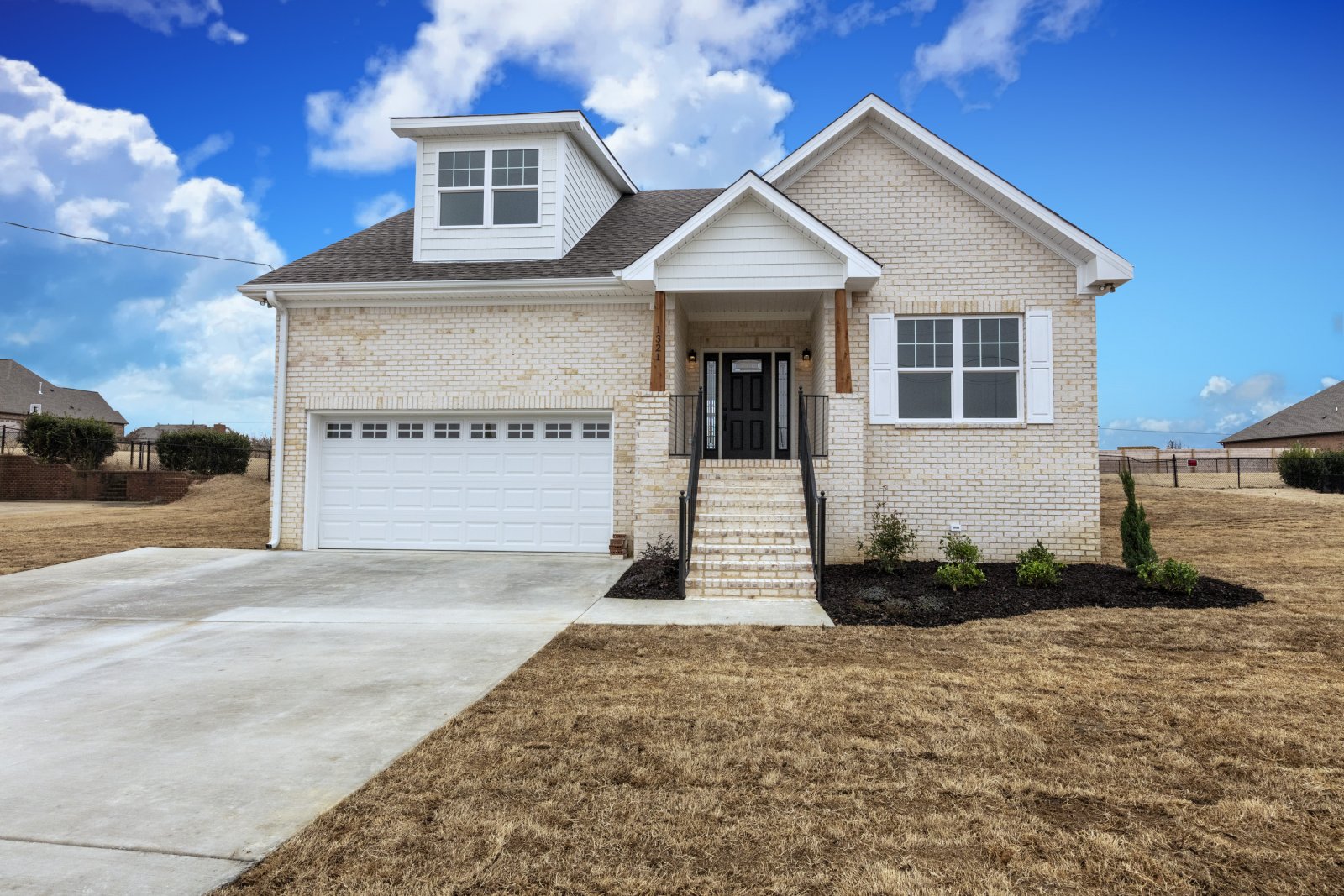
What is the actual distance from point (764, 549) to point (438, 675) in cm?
494

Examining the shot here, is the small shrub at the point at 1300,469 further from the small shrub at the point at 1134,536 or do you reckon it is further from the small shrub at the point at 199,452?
the small shrub at the point at 199,452

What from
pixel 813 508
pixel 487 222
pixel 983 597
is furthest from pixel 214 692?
pixel 487 222

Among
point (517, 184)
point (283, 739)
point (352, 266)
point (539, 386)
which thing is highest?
A: point (517, 184)

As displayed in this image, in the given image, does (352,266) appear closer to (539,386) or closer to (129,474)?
(539,386)

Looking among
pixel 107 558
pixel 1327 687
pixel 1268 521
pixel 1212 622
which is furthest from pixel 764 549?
pixel 1268 521

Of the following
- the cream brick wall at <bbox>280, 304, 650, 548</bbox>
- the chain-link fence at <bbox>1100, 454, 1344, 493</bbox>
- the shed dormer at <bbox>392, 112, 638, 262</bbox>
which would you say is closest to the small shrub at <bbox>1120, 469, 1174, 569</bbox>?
the cream brick wall at <bbox>280, 304, 650, 548</bbox>

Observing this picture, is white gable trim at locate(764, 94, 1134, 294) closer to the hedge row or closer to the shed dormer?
the shed dormer

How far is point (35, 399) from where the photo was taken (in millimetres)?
48250

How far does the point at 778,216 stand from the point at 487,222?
527 centimetres

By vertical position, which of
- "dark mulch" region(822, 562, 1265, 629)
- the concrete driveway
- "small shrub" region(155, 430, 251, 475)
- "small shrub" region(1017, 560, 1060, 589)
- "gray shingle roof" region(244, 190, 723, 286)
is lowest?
the concrete driveway

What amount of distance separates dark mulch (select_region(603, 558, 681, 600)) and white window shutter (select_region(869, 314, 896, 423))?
3.94m

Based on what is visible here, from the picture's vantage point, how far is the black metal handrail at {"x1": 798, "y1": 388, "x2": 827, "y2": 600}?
8.91 meters

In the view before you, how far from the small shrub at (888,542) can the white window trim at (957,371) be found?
4.99ft

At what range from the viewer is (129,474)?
2500 centimetres
